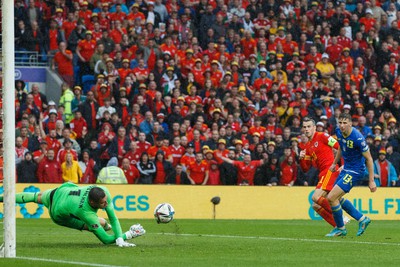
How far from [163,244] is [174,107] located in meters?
13.0

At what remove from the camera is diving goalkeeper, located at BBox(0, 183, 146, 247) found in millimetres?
14906

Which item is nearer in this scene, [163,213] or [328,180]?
[163,213]

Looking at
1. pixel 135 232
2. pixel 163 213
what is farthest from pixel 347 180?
pixel 135 232

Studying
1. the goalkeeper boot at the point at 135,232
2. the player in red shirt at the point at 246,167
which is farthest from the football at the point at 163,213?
the player in red shirt at the point at 246,167

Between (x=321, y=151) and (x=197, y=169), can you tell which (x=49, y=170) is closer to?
(x=197, y=169)

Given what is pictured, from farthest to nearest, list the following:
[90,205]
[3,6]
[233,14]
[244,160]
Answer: [233,14] < [244,160] < [90,205] < [3,6]

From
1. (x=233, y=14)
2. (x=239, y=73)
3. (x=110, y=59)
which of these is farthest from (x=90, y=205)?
(x=233, y=14)

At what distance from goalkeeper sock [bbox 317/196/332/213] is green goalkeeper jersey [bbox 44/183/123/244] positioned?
15.7ft

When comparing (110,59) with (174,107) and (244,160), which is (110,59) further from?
(244,160)

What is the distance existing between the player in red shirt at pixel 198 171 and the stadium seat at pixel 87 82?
475 centimetres

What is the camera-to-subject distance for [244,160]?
89.7 feet

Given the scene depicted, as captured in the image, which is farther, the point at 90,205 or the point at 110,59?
the point at 110,59

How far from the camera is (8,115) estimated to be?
43.0 ft

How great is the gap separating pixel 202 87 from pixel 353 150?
505 inches
